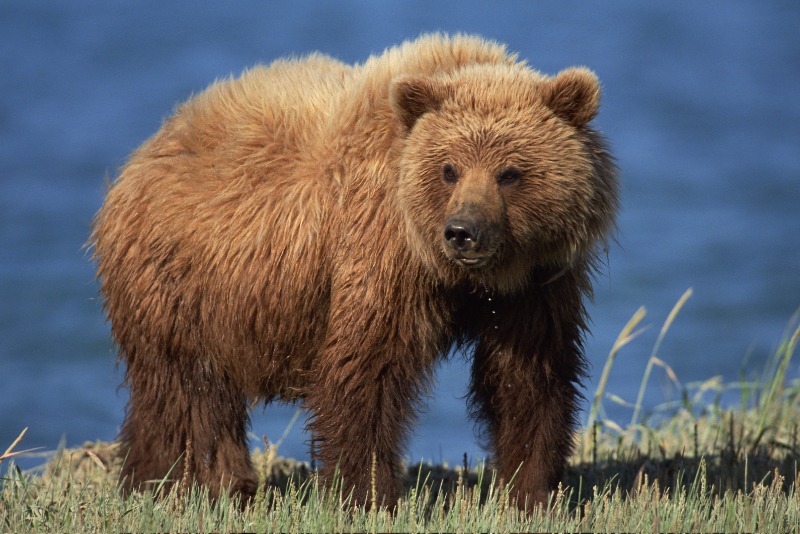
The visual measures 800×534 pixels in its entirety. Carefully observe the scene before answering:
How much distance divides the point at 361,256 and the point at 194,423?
5.28 ft

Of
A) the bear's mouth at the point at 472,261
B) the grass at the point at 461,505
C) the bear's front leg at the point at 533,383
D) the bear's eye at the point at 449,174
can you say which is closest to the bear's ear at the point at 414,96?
the bear's eye at the point at 449,174

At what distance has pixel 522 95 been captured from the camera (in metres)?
5.18

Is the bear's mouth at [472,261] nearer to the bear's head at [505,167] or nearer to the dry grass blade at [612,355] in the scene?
the bear's head at [505,167]

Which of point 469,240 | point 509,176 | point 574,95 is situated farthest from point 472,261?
point 574,95

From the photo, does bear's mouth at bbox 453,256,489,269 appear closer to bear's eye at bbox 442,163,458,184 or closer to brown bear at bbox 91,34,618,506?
brown bear at bbox 91,34,618,506

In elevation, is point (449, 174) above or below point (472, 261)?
above

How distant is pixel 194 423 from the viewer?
6.14m

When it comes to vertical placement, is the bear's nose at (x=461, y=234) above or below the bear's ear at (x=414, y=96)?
below

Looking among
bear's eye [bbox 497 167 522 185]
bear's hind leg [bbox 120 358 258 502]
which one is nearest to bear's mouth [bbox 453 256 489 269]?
bear's eye [bbox 497 167 522 185]

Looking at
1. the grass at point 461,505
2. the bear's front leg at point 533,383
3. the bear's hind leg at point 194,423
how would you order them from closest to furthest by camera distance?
the grass at point 461,505, the bear's front leg at point 533,383, the bear's hind leg at point 194,423

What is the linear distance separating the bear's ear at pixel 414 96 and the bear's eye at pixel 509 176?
1.62ft

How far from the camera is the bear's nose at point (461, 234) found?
4766mm

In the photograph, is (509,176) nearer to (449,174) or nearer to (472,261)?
(449,174)

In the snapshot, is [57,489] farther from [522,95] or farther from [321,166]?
[522,95]
